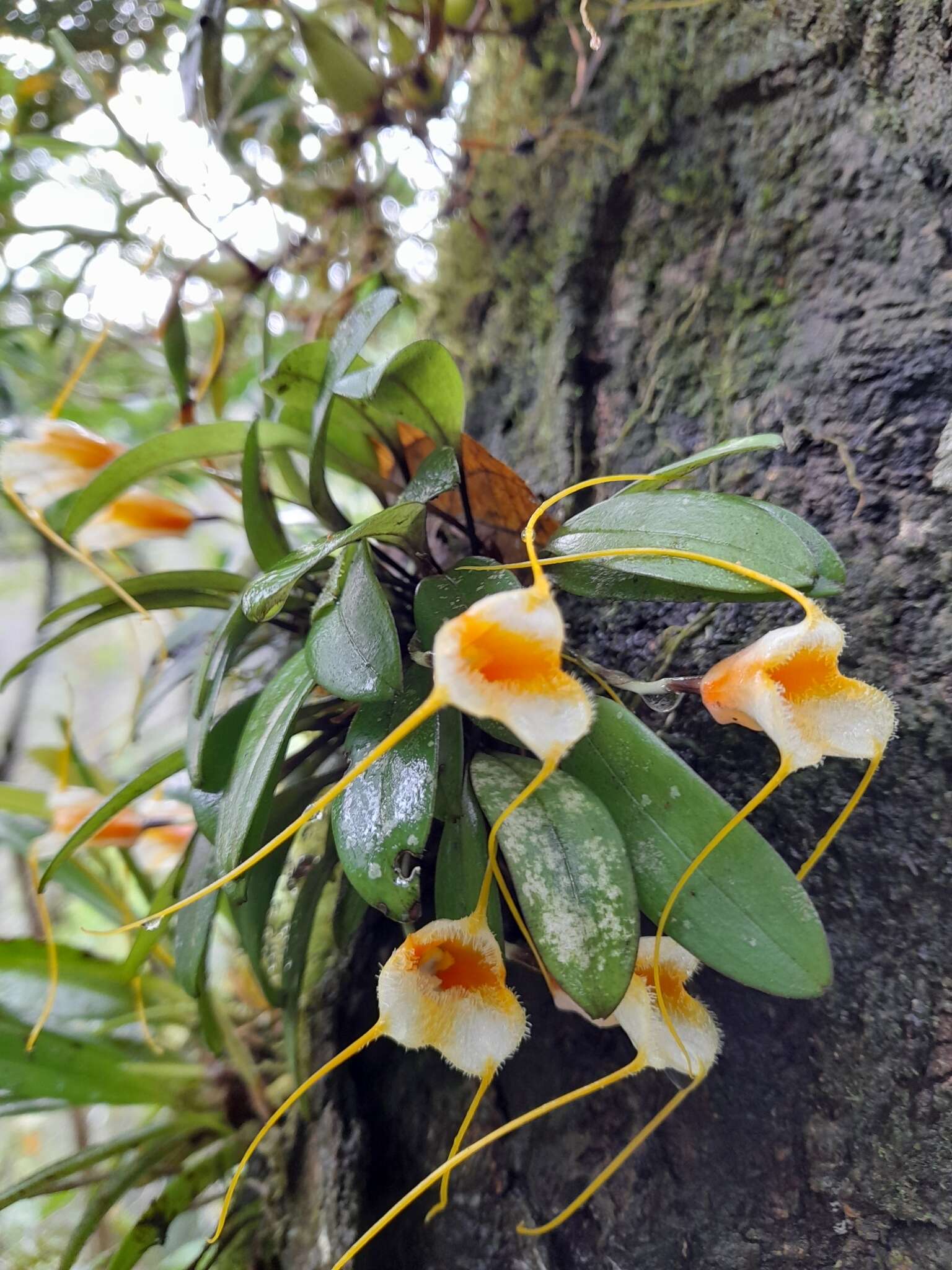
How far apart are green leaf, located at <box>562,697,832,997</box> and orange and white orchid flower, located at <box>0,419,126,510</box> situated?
74 cm

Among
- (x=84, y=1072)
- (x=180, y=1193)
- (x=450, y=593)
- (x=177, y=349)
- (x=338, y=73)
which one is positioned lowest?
(x=180, y=1193)

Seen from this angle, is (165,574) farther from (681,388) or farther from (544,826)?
(681,388)

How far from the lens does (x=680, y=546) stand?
20.5 inches

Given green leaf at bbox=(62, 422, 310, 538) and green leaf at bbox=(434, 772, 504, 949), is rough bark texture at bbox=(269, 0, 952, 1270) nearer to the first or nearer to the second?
green leaf at bbox=(434, 772, 504, 949)

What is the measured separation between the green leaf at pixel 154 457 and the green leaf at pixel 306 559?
0.26 m

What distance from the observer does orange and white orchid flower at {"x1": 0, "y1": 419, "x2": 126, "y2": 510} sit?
88 cm

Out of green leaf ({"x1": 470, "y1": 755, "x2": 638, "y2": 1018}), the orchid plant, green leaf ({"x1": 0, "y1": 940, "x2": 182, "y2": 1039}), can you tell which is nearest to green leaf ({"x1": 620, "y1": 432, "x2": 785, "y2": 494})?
the orchid plant

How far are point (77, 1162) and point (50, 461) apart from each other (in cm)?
81

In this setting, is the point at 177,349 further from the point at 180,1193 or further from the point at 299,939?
the point at 180,1193

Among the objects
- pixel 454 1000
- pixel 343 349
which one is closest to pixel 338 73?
pixel 343 349

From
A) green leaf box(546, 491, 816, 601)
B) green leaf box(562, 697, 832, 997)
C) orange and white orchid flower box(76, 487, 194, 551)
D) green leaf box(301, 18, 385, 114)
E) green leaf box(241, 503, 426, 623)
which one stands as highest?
green leaf box(301, 18, 385, 114)

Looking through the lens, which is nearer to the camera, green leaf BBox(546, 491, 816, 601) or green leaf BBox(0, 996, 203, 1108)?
green leaf BBox(546, 491, 816, 601)

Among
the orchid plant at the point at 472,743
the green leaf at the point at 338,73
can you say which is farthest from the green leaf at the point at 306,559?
the green leaf at the point at 338,73

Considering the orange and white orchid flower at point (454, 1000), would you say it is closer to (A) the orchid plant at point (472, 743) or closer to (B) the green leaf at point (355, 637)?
(A) the orchid plant at point (472, 743)
